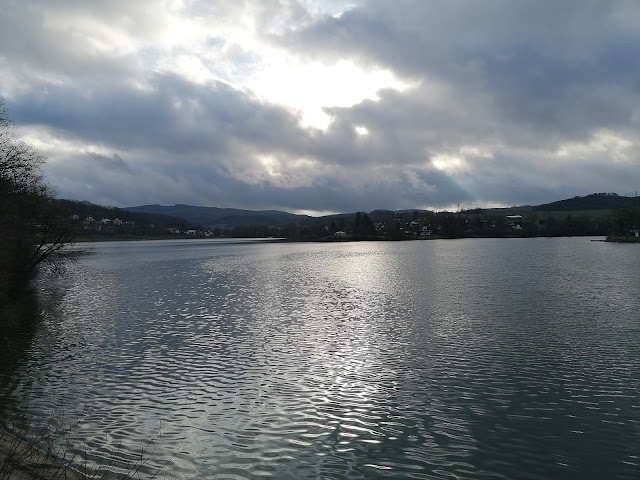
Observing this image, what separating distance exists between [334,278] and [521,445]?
4276 centimetres

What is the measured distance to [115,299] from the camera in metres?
40.1

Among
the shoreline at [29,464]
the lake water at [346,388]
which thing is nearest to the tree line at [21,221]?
the lake water at [346,388]

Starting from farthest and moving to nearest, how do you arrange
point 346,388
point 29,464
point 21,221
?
point 21,221 < point 346,388 < point 29,464

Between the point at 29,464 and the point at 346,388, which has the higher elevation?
the point at 29,464

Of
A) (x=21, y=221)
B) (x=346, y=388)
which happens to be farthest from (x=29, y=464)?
(x=21, y=221)

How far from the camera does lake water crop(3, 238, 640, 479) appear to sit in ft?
37.0

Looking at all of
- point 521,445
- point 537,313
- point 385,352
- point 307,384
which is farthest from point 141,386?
point 537,313

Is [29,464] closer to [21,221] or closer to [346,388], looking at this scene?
[346,388]

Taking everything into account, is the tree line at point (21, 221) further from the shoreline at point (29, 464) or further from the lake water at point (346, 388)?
the shoreline at point (29, 464)

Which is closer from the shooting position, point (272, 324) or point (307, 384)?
point (307, 384)

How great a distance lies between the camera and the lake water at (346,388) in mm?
11281

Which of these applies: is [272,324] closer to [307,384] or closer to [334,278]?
[307,384]

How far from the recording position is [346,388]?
16359 mm

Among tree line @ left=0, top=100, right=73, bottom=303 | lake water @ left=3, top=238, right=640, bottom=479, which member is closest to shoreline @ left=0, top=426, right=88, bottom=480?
lake water @ left=3, top=238, right=640, bottom=479
